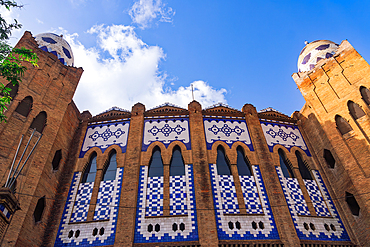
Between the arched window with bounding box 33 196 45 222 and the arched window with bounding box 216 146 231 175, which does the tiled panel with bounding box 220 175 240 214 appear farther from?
the arched window with bounding box 33 196 45 222

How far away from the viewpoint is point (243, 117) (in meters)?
13.5

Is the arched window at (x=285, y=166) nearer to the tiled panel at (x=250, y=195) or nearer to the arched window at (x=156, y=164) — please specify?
the tiled panel at (x=250, y=195)

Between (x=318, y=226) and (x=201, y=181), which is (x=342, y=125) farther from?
(x=201, y=181)

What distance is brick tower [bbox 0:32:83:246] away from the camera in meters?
8.91

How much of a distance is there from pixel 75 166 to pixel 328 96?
39.6 ft

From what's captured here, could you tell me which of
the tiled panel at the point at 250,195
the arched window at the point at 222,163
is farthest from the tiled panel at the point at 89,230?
the tiled panel at the point at 250,195

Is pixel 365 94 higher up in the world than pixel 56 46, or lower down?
lower down

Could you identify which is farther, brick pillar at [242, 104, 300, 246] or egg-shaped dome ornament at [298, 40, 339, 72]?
egg-shaped dome ornament at [298, 40, 339, 72]

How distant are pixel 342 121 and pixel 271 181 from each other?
14.5ft

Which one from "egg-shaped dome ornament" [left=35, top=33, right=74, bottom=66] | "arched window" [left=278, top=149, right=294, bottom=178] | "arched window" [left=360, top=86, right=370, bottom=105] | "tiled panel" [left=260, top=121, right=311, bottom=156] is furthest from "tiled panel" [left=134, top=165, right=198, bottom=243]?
"arched window" [left=360, top=86, right=370, bottom=105]

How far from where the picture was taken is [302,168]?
12234 mm

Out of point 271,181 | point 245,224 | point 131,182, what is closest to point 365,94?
point 271,181

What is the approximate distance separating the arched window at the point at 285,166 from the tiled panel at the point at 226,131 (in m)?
1.50

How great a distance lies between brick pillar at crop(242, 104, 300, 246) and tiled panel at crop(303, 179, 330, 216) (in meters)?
1.53
